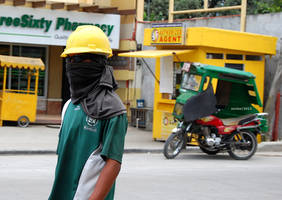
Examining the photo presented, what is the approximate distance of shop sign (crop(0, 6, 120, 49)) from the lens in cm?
1934

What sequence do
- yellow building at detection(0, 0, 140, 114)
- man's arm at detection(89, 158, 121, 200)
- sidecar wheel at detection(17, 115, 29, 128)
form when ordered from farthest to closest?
1. yellow building at detection(0, 0, 140, 114)
2. sidecar wheel at detection(17, 115, 29, 128)
3. man's arm at detection(89, 158, 121, 200)

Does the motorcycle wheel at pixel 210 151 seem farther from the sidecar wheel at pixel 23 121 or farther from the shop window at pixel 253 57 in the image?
the sidecar wheel at pixel 23 121

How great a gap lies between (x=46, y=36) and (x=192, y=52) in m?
6.67

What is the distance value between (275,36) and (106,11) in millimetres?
6745

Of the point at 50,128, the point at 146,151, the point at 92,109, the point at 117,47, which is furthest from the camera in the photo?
the point at 117,47

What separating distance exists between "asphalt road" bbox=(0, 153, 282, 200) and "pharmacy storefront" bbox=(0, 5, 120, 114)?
7844 millimetres

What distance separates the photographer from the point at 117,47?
2061cm

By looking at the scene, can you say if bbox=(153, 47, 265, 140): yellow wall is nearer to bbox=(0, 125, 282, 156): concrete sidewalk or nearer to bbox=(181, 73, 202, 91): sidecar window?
bbox=(0, 125, 282, 156): concrete sidewalk

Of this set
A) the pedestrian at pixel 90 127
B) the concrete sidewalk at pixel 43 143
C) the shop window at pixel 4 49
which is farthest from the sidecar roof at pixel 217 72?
the shop window at pixel 4 49

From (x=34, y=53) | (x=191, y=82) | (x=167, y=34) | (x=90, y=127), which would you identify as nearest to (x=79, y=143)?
(x=90, y=127)

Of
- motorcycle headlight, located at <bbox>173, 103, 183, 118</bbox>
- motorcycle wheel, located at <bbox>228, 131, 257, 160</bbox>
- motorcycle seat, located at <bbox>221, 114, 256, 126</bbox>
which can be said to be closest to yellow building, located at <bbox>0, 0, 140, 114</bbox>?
motorcycle headlight, located at <bbox>173, 103, 183, 118</bbox>

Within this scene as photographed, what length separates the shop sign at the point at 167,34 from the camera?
14.8 meters

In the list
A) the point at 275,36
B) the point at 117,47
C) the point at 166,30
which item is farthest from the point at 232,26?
the point at 117,47

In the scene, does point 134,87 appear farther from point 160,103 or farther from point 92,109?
point 92,109
